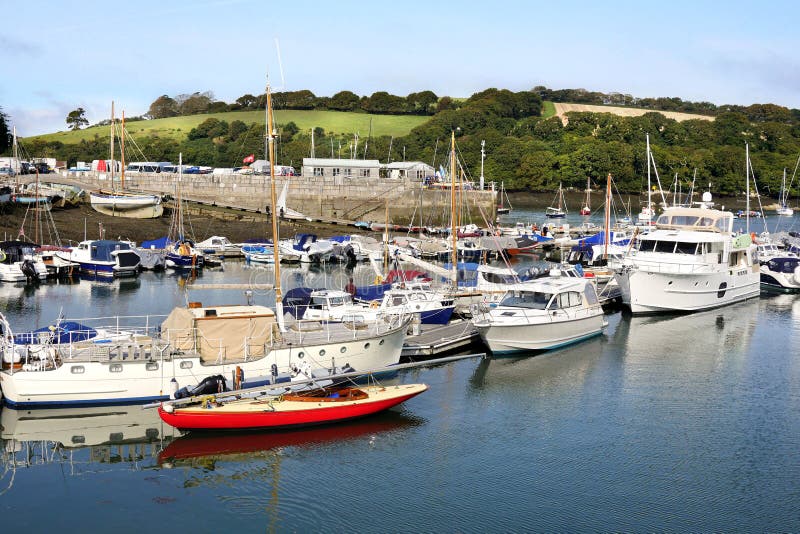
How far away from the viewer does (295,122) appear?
176 meters

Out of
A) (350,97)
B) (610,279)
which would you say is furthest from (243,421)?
(350,97)

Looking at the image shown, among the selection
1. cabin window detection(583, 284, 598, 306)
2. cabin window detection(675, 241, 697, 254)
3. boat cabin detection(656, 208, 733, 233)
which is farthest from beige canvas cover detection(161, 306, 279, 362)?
boat cabin detection(656, 208, 733, 233)

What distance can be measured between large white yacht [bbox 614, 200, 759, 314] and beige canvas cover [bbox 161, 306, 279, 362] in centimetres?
2628

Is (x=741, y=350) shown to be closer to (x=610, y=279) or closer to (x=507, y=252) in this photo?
(x=610, y=279)

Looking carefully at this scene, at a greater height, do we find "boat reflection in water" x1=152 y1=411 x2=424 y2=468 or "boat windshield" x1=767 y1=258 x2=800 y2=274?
"boat windshield" x1=767 y1=258 x2=800 y2=274

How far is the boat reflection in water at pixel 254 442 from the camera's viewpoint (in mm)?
26406

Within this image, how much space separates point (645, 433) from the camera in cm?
2955

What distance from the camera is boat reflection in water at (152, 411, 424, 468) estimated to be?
26.4 meters

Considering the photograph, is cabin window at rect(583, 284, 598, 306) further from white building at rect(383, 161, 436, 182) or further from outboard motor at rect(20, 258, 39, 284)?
white building at rect(383, 161, 436, 182)

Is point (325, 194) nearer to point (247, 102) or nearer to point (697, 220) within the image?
point (697, 220)

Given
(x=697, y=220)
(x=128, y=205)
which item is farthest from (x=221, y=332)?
(x=128, y=205)

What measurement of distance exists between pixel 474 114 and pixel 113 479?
158 m

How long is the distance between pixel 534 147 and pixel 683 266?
11777 centimetres

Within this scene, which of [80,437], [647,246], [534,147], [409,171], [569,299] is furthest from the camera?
[534,147]
